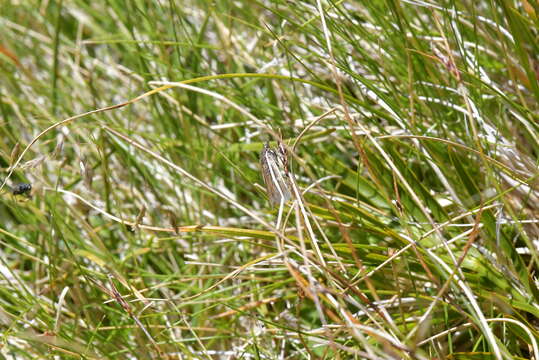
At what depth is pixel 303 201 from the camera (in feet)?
2.45

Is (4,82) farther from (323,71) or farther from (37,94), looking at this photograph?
(323,71)

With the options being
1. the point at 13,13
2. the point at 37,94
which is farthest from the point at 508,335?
the point at 13,13

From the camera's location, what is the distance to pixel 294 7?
121 cm

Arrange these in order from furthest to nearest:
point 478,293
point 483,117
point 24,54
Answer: point 24,54 → point 483,117 → point 478,293

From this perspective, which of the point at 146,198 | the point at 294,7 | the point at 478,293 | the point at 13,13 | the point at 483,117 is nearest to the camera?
the point at 478,293

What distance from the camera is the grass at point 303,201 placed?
863 millimetres

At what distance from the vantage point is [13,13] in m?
2.06

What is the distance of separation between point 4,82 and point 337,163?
3.16 feet

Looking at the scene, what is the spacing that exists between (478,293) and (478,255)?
0.36 ft

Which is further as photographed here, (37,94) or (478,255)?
(37,94)

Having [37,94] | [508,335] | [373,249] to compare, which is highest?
[37,94]

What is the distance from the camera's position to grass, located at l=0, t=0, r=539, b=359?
86 centimetres

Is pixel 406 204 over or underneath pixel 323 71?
underneath

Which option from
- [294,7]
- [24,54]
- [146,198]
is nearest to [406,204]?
[294,7]
